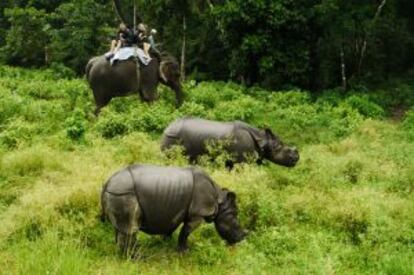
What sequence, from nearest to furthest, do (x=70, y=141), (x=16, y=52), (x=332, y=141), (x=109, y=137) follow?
(x=70, y=141) < (x=109, y=137) < (x=332, y=141) < (x=16, y=52)

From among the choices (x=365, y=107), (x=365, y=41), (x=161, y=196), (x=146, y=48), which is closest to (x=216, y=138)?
(x=161, y=196)

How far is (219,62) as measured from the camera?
26.8 metres

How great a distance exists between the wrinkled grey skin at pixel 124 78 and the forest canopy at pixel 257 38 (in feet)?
19.1

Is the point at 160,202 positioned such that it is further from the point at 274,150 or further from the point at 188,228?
the point at 274,150

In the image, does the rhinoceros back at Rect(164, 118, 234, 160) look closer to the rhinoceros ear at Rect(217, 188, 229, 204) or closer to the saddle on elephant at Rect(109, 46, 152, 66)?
the rhinoceros ear at Rect(217, 188, 229, 204)

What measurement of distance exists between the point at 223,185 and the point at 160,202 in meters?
1.72

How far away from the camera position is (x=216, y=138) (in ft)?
36.4

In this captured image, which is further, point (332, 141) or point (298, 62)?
point (298, 62)

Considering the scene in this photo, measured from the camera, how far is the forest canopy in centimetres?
2216

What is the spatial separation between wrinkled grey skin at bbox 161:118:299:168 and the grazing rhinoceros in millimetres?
2648

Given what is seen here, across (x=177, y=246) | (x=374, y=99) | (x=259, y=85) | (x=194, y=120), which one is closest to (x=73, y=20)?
(x=259, y=85)

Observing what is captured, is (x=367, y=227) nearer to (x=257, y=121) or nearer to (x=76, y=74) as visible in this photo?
(x=257, y=121)

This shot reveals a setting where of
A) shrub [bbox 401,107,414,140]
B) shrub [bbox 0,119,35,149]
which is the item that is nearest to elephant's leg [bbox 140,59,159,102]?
shrub [bbox 0,119,35,149]

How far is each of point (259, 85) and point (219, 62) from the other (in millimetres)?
3887
